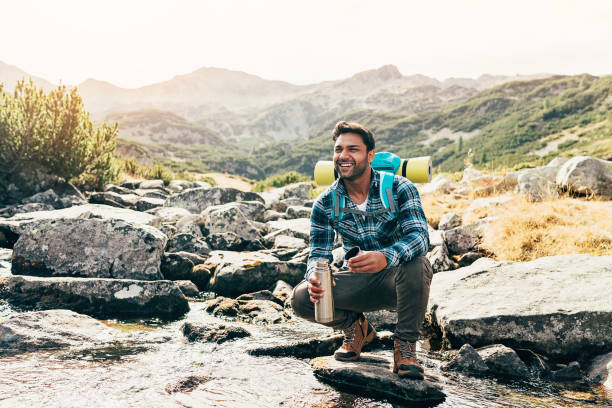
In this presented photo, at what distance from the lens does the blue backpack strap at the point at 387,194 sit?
3.64m

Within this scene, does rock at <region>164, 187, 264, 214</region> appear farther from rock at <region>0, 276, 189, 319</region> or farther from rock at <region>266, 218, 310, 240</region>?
rock at <region>0, 276, 189, 319</region>

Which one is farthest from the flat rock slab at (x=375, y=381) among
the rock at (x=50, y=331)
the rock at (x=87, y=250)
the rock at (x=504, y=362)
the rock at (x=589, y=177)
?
the rock at (x=589, y=177)

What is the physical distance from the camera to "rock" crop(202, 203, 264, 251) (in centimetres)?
854

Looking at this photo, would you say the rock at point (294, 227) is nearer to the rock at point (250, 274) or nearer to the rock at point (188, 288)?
the rock at point (250, 274)

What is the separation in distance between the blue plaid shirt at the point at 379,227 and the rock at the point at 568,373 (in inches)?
63.4

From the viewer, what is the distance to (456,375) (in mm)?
3820

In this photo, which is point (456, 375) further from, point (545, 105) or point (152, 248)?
point (545, 105)

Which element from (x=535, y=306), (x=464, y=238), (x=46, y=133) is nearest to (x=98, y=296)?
(x=535, y=306)

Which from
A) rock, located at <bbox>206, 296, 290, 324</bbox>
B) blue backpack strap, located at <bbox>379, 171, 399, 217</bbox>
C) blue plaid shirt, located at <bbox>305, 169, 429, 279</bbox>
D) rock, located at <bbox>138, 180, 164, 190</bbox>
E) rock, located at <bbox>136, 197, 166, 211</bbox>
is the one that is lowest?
rock, located at <bbox>206, 296, 290, 324</bbox>

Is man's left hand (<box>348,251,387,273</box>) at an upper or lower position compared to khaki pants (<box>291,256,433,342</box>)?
upper

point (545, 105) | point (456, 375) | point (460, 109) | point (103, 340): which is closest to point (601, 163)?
point (456, 375)

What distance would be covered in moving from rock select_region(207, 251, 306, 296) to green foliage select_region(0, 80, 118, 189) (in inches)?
337

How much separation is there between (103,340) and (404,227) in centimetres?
312

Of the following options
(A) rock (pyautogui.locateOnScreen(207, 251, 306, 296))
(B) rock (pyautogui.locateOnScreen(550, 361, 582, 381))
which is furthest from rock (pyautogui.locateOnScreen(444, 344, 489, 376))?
(A) rock (pyautogui.locateOnScreen(207, 251, 306, 296))
